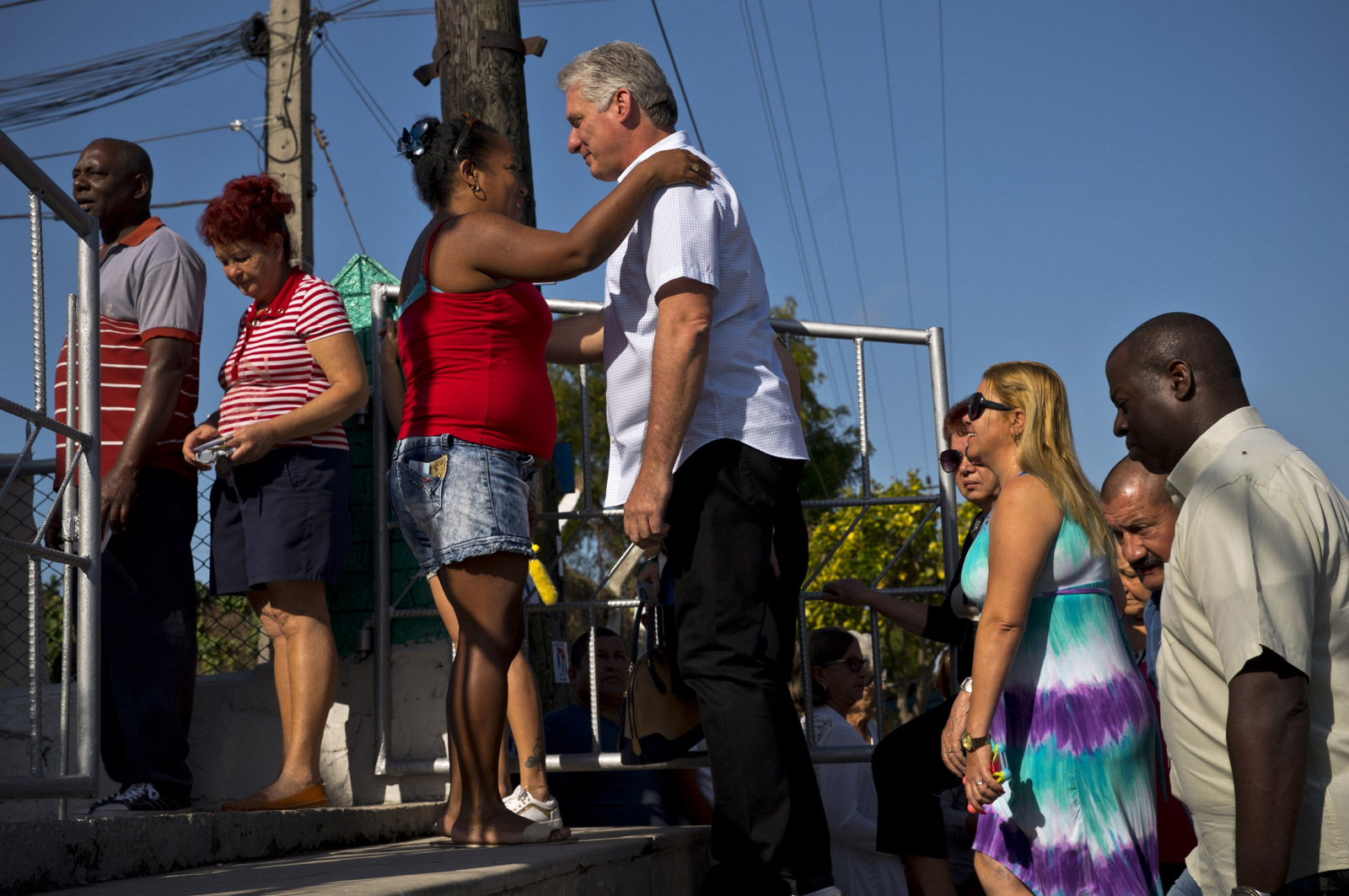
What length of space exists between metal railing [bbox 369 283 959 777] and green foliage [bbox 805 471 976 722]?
29.1 ft

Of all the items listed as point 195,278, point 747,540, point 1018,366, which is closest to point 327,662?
point 195,278

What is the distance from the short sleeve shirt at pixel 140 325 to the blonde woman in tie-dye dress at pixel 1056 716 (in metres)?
2.59

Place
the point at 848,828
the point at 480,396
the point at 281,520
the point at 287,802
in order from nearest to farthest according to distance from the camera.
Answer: the point at 480,396 < the point at 287,802 < the point at 281,520 < the point at 848,828

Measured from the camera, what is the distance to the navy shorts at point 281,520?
3.84 m

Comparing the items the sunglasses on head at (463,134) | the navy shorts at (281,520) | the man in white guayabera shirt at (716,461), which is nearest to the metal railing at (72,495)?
the navy shorts at (281,520)

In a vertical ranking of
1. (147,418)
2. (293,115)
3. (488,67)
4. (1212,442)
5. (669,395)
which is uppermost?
(293,115)

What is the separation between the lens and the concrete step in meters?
2.46

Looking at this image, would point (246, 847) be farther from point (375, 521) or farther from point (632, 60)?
point (632, 60)

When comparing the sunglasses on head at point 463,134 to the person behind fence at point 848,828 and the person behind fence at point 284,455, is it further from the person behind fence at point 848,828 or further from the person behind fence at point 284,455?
the person behind fence at point 848,828

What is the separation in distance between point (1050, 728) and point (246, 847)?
2083mm

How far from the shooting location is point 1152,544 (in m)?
4.05

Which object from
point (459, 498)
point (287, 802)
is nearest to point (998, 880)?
point (459, 498)

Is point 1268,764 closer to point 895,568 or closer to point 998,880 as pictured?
point 998,880

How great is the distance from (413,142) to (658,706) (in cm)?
173
